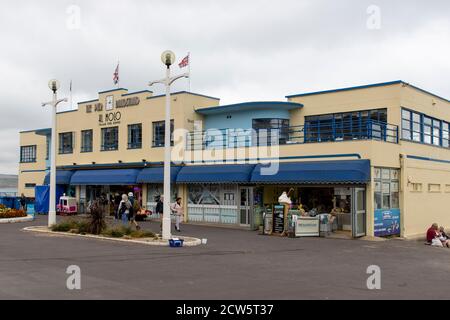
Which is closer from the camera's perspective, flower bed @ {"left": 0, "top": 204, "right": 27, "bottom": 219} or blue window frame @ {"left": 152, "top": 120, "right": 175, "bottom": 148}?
flower bed @ {"left": 0, "top": 204, "right": 27, "bottom": 219}

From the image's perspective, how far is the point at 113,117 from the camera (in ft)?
111

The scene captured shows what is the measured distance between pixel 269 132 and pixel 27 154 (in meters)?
26.0

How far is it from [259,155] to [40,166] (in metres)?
25.0

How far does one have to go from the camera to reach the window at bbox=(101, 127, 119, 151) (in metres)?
33.8

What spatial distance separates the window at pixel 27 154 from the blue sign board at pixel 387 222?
31818 mm

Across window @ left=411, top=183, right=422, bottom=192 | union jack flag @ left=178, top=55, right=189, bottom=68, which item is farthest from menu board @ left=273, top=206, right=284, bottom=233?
union jack flag @ left=178, top=55, right=189, bottom=68

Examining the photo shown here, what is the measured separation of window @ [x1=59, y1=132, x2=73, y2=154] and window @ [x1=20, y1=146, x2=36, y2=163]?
25.0ft

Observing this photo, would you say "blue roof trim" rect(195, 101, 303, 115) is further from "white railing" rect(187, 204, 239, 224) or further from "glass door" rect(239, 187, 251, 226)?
"white railing" rect(187, 204, 239, 224)

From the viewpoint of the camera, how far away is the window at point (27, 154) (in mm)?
44406

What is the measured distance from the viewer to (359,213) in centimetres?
2136

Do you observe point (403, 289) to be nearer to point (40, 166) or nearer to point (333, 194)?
point (333, 194)

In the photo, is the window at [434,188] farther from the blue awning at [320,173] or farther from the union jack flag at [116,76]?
the union jack flag at [116,76]
